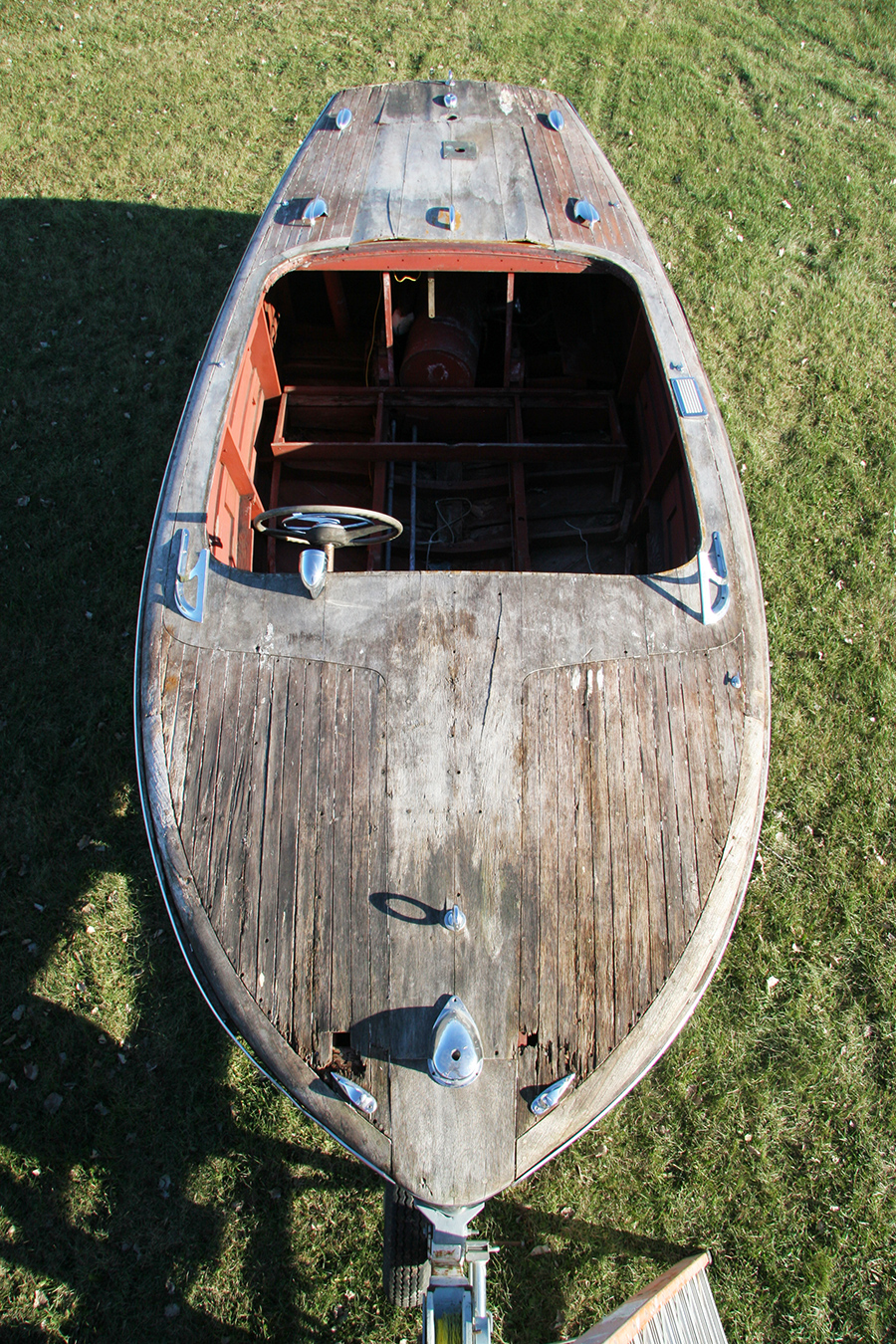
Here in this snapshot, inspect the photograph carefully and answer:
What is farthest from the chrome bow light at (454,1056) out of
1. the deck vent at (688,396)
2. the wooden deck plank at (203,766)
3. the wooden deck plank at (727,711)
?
the deck vent at (688,396)

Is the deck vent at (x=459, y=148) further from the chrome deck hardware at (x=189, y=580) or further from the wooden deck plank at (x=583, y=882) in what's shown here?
the wooden deck plank at (x=583, y=882)

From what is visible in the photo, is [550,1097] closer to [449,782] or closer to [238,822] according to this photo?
[449,782]

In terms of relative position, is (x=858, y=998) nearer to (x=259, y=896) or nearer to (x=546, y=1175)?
(x=546, y=1175)

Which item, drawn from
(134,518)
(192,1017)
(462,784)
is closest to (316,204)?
(134,518)

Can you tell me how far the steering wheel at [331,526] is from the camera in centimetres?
332

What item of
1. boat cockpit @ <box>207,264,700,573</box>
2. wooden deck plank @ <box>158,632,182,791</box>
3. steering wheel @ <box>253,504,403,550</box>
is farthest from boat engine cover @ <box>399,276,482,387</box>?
wooden deck plank @ <box>158,632,182,791</box>

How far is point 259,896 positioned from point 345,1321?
91.0 inches

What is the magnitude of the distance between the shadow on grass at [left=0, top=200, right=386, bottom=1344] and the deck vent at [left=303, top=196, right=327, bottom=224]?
2268 mm

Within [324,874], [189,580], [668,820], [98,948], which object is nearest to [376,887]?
[324,874]

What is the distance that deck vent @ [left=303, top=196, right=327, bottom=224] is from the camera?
4.71 meters

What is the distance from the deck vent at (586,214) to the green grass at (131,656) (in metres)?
2.51

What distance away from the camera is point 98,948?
4.48 metres

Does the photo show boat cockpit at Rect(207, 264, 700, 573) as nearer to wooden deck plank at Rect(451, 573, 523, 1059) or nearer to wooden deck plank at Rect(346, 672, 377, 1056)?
wooden deck plank at Rect(451, 573, 523, 1059)

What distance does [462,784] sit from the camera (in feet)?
10.1
